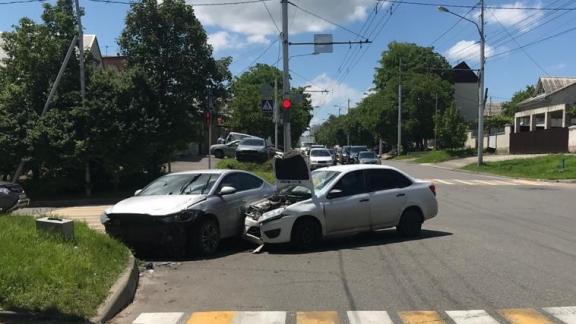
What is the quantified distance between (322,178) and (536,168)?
2938 centimetres

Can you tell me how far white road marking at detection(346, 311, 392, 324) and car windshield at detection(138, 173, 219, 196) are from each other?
5.11 metres

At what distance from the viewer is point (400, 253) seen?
10781 millimetres

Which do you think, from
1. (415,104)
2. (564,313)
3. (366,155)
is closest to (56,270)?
(564,313)

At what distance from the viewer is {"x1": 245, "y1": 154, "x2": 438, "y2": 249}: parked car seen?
36.8 feet

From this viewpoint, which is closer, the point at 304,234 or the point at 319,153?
the point at 304,234

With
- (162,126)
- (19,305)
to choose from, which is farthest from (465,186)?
(19,305)

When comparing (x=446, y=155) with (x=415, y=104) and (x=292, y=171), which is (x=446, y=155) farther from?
(x=292, y=171)

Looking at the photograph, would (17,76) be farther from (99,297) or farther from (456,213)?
(99,297)

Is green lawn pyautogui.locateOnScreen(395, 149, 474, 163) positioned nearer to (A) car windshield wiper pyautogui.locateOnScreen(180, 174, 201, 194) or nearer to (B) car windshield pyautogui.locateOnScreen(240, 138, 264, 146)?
(B) car windshield pyautogui.locateOnScreen(240, 138, 264, 146)

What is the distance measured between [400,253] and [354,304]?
3610 millimetres

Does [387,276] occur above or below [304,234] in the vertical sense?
below

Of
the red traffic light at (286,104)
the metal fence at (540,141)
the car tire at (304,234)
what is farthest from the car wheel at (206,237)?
Answer: the metal fence at (540,141)

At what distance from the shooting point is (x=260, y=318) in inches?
268

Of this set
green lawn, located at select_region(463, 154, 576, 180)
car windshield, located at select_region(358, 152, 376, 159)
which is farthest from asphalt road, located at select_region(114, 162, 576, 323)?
car windshield, located at select_region(358, 152, 376, 159)
